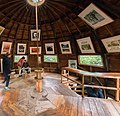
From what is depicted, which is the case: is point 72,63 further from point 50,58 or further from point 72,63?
point 50,58

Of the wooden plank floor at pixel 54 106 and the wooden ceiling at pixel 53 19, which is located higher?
the wooden ceiling at pixel 53 19

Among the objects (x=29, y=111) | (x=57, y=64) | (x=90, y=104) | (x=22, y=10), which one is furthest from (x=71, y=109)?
(x=57, y=64)

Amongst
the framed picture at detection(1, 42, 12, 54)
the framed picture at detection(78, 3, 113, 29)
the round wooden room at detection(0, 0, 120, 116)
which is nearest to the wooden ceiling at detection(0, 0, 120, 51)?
the round wooden room at detection(0, 0, 120, 116)

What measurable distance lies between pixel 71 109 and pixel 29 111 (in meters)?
1.14

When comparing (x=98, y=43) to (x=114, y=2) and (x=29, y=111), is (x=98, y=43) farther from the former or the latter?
(x=29, y=111)

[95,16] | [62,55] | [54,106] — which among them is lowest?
[54,106]

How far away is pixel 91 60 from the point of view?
26.0 ft

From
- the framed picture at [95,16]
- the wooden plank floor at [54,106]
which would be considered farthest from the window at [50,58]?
the wooden plank floor at [54,106]

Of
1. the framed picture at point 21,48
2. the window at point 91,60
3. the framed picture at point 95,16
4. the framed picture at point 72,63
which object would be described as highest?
the framed picture at point 95,16

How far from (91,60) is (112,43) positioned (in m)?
2.15

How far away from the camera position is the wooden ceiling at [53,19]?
5477 mm

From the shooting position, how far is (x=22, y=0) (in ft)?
19.4

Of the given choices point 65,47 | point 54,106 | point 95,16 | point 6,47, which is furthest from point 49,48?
point 54,106

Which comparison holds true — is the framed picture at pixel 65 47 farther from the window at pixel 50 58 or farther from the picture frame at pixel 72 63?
the window at pixel 50 58
